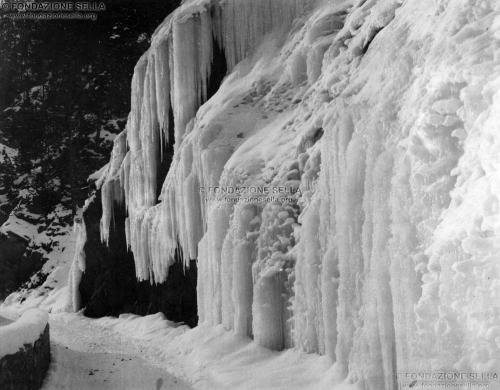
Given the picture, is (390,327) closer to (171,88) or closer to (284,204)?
(284,204)

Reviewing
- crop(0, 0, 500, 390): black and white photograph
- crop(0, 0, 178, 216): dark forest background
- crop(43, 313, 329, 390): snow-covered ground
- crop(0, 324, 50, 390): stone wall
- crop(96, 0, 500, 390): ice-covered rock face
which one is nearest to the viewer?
crop(96, 0, 500, 390): ice-covered rock face

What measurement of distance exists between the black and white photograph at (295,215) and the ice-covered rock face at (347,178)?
24mm

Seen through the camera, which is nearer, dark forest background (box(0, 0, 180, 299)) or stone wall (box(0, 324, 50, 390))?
stone wall (box(0, 324, 50, 390))

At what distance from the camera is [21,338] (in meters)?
7.49

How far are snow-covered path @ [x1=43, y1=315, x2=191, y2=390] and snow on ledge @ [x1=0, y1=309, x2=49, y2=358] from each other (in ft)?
2.41

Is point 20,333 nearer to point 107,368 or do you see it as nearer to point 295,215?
point 107,368

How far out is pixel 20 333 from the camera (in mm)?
7559

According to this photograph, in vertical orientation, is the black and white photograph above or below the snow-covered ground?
above

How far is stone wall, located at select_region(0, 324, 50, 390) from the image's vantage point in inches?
270

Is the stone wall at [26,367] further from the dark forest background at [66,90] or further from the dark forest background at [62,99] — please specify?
the dark forest background at [66,90]

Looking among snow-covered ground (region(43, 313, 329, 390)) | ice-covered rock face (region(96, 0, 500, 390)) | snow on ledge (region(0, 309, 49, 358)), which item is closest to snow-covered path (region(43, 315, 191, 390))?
snow-covered ground (region(43, 313, 329, 390))

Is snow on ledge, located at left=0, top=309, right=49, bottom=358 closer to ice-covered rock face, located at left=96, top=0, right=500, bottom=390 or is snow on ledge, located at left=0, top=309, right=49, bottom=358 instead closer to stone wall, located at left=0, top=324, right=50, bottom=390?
stone wall, located at left=0, top=324, right=50, bottom=390

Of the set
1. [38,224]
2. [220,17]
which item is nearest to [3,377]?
[220,17]

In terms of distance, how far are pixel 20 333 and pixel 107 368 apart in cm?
180
